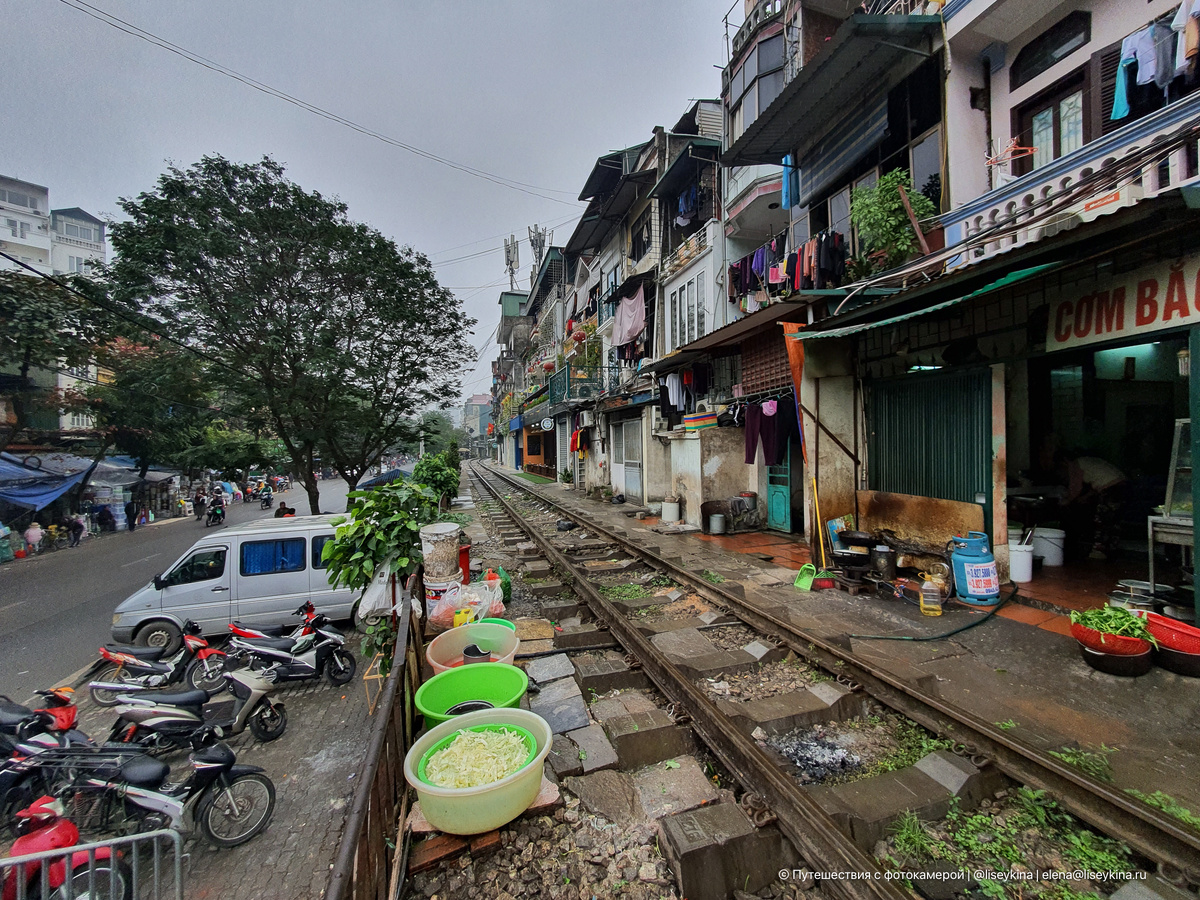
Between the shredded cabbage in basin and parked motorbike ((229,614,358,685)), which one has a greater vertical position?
the shredded cabbage in basin

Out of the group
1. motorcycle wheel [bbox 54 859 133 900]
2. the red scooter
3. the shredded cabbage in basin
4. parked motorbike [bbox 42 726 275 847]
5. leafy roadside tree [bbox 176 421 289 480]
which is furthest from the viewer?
leafy roadside tree [bbox 176 421 289 480]

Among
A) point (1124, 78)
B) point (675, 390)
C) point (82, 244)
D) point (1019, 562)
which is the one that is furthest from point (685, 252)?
point (82, 244)

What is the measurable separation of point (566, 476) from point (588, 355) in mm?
7854

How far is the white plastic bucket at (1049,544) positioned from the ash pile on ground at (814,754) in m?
5.92

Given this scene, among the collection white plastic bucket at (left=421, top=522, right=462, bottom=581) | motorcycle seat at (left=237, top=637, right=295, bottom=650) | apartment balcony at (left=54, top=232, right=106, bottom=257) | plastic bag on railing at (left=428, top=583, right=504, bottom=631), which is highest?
apartment balcony at (left=54, top=232, right=106, bottom=257)

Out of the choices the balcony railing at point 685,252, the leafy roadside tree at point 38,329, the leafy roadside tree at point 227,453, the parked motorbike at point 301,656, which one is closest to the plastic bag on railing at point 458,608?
the parked motorbike at point 301,656

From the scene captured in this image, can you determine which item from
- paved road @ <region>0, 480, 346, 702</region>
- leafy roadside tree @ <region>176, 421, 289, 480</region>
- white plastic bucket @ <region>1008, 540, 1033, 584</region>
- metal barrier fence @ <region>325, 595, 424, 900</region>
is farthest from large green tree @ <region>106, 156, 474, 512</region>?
white plastic bucket @ <region>1008, 540, 1033, 584</region>

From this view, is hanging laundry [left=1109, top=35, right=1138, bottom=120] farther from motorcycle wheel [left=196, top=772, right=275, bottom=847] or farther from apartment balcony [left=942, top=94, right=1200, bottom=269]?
motorcycle wheel [left=196, top=772, right=275, bottom=847]

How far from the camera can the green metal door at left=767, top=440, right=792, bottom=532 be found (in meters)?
11.6

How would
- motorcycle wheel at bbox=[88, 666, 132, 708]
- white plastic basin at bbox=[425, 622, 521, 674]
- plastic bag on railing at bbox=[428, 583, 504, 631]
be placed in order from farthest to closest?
plastic bag on railing at bbox=[428, 583, 504, 631] < motorcycle wheel at bbox=[88, 666, 132, 708] < white plastic basin at bbox=[425, 622, 521, 674]

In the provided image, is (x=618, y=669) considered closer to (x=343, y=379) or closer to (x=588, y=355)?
(x=343, y=379)

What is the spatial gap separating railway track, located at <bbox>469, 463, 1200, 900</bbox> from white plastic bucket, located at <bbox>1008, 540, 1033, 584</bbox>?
11.6ft

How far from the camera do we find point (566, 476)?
28500 mm

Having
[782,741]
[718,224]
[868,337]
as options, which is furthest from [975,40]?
[782,741]
